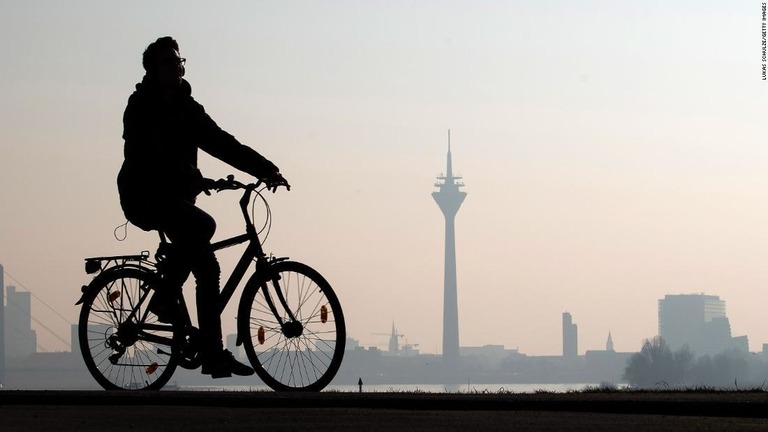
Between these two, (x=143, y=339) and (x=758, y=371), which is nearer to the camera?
(x=143, y=339)

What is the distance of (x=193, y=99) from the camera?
8.94 meters

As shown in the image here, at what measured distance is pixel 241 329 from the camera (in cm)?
873

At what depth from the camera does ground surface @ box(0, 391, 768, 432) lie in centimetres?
621

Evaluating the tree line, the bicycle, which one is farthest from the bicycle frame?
the tree line

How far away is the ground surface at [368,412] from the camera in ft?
20.4

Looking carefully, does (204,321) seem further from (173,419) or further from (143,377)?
(173,419)

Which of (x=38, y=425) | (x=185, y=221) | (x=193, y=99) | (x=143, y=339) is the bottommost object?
(x=38, y=425)

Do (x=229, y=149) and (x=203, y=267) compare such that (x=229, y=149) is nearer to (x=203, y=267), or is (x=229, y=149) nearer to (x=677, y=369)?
(x=203, y=267)

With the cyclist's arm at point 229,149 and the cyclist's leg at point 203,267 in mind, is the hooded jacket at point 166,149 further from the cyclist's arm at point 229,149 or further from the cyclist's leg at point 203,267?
the cyclist's leg at point 203,267

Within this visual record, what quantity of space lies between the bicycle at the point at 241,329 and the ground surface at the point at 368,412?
0.70 metres

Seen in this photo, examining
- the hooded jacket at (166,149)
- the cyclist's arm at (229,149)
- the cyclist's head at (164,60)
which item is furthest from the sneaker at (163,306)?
the cyclist's head at (164,60)

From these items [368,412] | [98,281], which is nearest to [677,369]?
[98,281]

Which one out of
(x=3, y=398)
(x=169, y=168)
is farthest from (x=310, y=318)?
(x=3, y=398)

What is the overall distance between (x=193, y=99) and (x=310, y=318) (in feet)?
4.63
